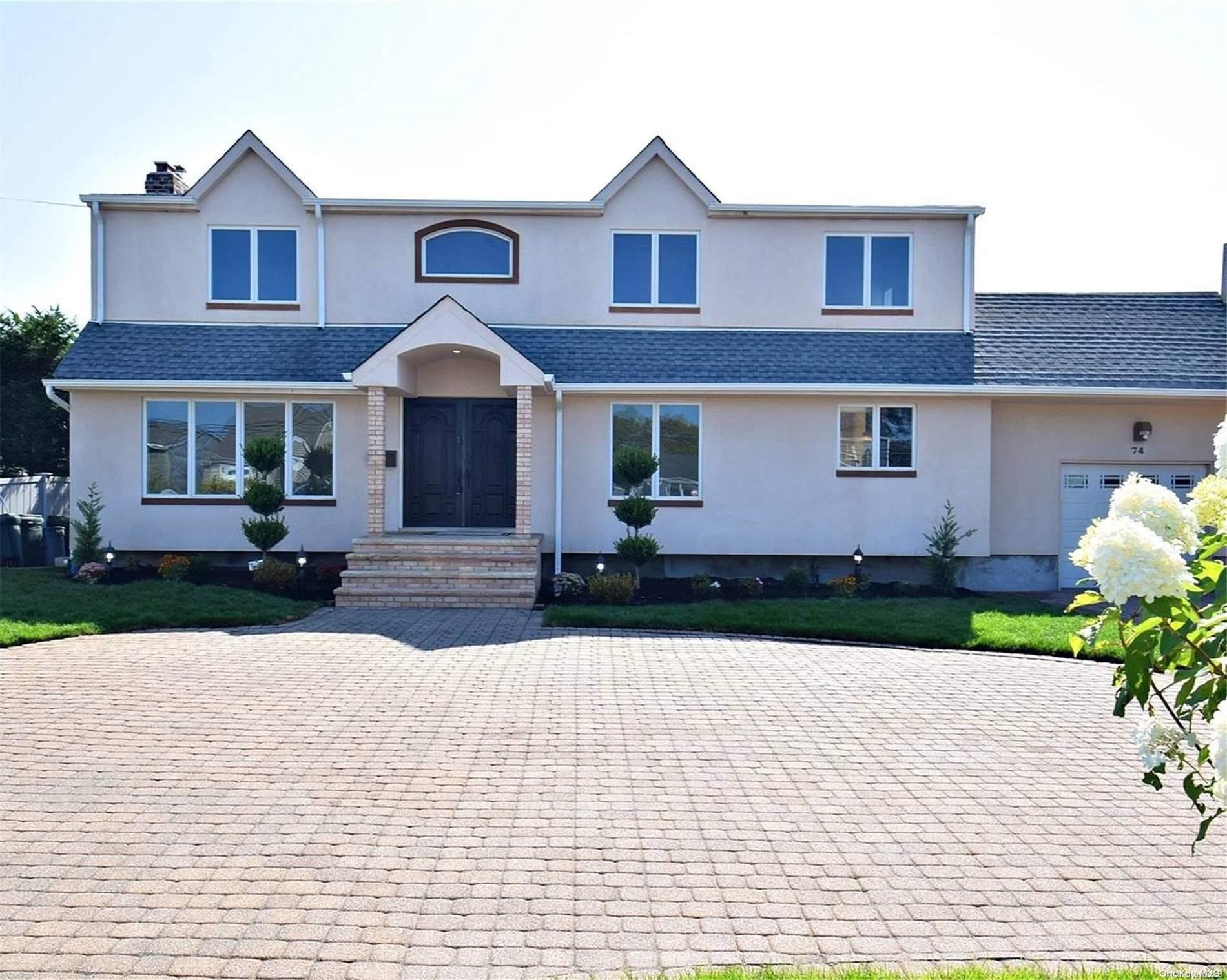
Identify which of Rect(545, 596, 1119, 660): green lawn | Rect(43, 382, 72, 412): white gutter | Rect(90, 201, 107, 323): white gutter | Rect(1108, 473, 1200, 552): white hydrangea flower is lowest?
Rect(545, 596, 1119, 660): green lawn

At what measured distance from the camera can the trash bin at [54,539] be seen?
1934 cm

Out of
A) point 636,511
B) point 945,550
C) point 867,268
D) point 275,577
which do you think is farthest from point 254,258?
point 945,550

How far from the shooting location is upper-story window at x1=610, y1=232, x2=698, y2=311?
17562mm

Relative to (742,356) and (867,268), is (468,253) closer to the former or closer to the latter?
(742,356)

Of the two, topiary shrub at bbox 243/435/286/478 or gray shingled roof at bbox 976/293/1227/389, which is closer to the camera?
topiary shrub at bbox 243/435/286/478

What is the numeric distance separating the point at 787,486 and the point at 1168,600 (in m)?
13.7

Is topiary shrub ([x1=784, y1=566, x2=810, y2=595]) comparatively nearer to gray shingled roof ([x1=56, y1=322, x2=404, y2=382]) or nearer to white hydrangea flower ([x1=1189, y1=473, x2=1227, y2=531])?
gray shingled roof ([x1=56, y1=322, x2=404, y2=382])

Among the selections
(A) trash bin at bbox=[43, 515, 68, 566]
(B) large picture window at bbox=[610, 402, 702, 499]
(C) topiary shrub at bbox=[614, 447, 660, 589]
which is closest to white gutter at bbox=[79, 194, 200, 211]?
(A) trash bin at bbox=[43, 515, 68, 566]

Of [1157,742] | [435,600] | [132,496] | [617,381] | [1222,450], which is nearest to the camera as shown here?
[1222,450]

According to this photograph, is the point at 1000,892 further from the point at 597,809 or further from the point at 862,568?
the point at 862,568

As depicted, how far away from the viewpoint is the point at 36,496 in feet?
71.8

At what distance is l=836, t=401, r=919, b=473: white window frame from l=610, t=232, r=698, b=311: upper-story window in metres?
3.33

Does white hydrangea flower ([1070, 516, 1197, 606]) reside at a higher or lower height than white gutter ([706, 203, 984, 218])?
lower

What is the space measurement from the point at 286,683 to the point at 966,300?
1380 cm
